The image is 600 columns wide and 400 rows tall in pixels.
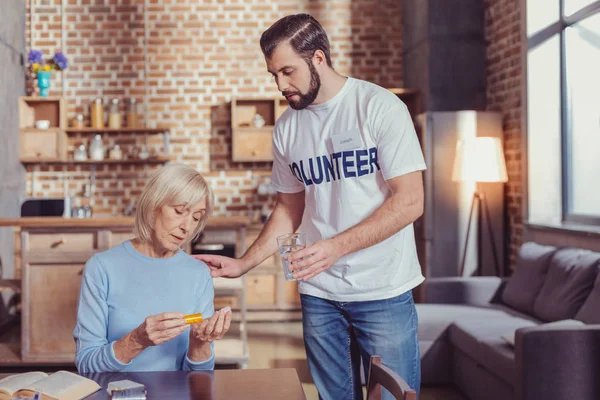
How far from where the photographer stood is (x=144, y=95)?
265 inches

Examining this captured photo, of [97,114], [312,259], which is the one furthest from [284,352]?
[312,259]

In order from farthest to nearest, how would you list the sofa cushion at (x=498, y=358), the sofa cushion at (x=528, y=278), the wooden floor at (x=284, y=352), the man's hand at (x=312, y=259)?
1. the sofa cushion at (x=528, y=278)
2. the wooden floor at (x=284, y=352)
3. the sofa cushion at (x=498, y=358)
4. the man's hand at (x=312, y=259)

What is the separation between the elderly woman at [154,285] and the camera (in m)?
1.80

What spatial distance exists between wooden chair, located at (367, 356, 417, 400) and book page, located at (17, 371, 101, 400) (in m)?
0.61

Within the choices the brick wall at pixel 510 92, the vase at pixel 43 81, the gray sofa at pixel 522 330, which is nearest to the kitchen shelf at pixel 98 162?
the vase at pixel 43 81

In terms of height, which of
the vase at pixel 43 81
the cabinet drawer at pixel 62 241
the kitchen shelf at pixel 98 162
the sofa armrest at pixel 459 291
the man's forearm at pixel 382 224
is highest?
the vase at pixel 43 81

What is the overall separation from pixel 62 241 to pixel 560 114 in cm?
339

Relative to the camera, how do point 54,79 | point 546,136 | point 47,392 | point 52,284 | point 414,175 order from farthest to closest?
point 54,79 → point 546,136 → point 52,284 → point 414,175 → point 47,392

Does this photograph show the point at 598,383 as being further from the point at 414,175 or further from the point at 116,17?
the point at 116,17

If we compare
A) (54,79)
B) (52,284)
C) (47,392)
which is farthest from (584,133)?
(54,79)

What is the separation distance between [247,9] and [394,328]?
5.25 metres

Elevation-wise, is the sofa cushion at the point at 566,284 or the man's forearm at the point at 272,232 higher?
the man's forearm at the point at 272,232

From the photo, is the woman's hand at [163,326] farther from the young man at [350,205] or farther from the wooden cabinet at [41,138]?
the wooden cabinet at [41,138]

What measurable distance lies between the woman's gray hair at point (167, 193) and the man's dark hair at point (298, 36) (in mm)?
433
